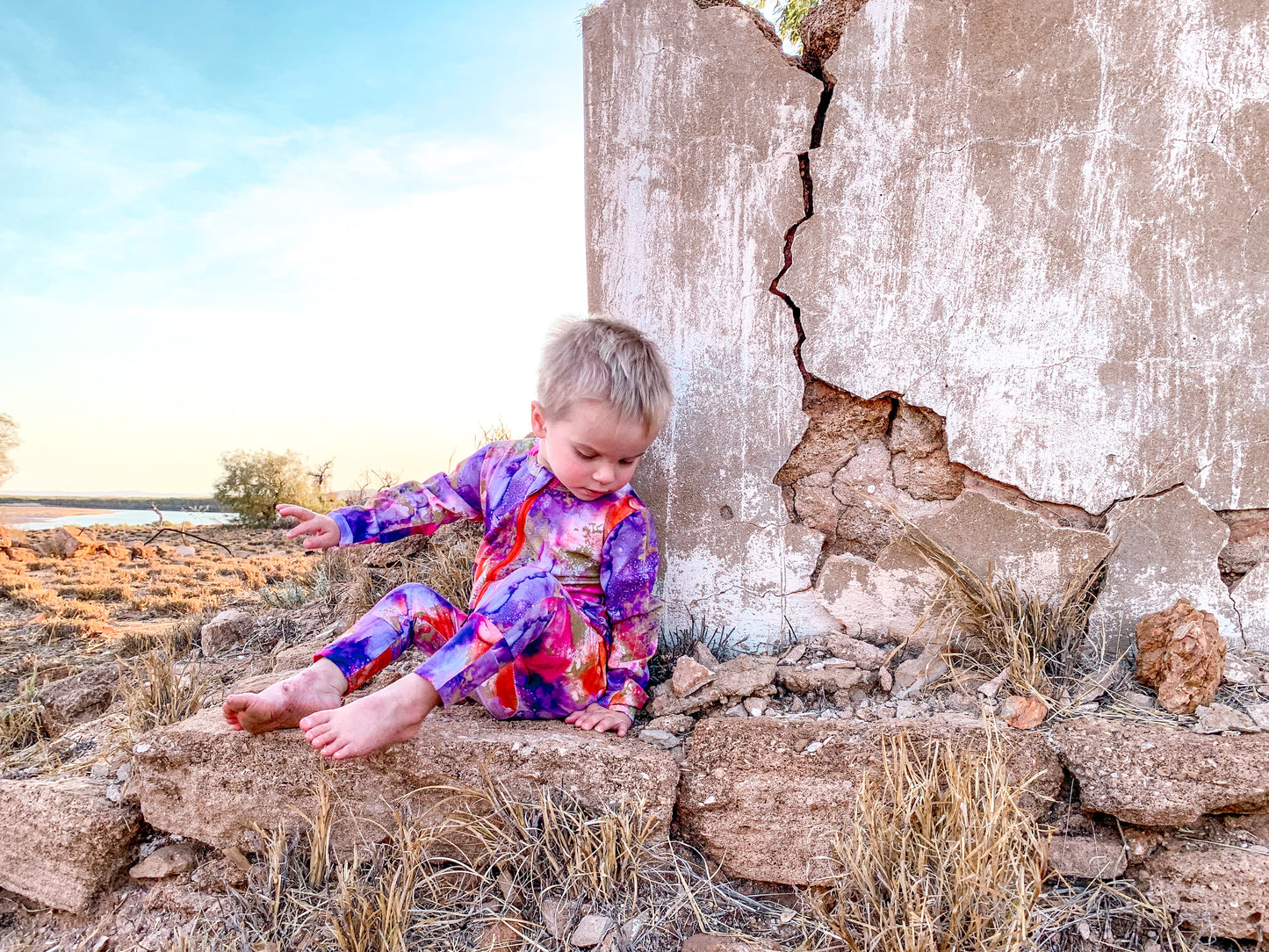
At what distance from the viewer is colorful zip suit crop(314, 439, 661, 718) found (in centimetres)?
186

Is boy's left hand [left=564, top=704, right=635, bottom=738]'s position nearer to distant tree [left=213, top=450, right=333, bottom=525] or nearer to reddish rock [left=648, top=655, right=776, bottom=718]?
reddish rock [left=648, top=655, right=776, bottom=718]

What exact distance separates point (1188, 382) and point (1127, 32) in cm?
97

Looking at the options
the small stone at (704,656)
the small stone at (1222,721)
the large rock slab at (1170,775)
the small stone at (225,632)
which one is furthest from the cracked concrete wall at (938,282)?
the small stone at (225,632)

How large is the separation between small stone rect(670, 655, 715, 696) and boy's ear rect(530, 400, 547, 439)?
74cm

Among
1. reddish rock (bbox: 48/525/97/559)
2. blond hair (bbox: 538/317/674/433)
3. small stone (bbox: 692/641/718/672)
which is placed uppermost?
blond hair (bbox: 538/317/674/433)

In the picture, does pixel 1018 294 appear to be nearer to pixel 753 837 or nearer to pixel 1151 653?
pixel 1151 653

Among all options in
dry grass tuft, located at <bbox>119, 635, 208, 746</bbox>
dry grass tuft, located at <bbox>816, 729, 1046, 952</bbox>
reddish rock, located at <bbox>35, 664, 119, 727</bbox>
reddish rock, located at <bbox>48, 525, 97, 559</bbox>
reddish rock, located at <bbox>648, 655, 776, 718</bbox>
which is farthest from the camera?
reddish rock, located at <bbox>48, 525, 97, 559</bbox>

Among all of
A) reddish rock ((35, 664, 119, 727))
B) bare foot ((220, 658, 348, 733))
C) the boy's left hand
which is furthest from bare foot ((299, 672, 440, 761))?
reddish rock ((35, 664, 119, 727))

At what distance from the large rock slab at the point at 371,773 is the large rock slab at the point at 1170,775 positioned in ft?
3.19

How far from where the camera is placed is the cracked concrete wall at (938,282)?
2102mm

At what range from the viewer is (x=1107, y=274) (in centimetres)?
213

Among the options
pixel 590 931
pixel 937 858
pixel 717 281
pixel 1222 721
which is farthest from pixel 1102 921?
pixel 717 281

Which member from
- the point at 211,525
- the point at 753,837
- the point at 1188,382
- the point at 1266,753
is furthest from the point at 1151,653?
the point at 211,525

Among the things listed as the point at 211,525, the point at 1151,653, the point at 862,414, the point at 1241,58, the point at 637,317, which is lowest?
the point at 211,525
